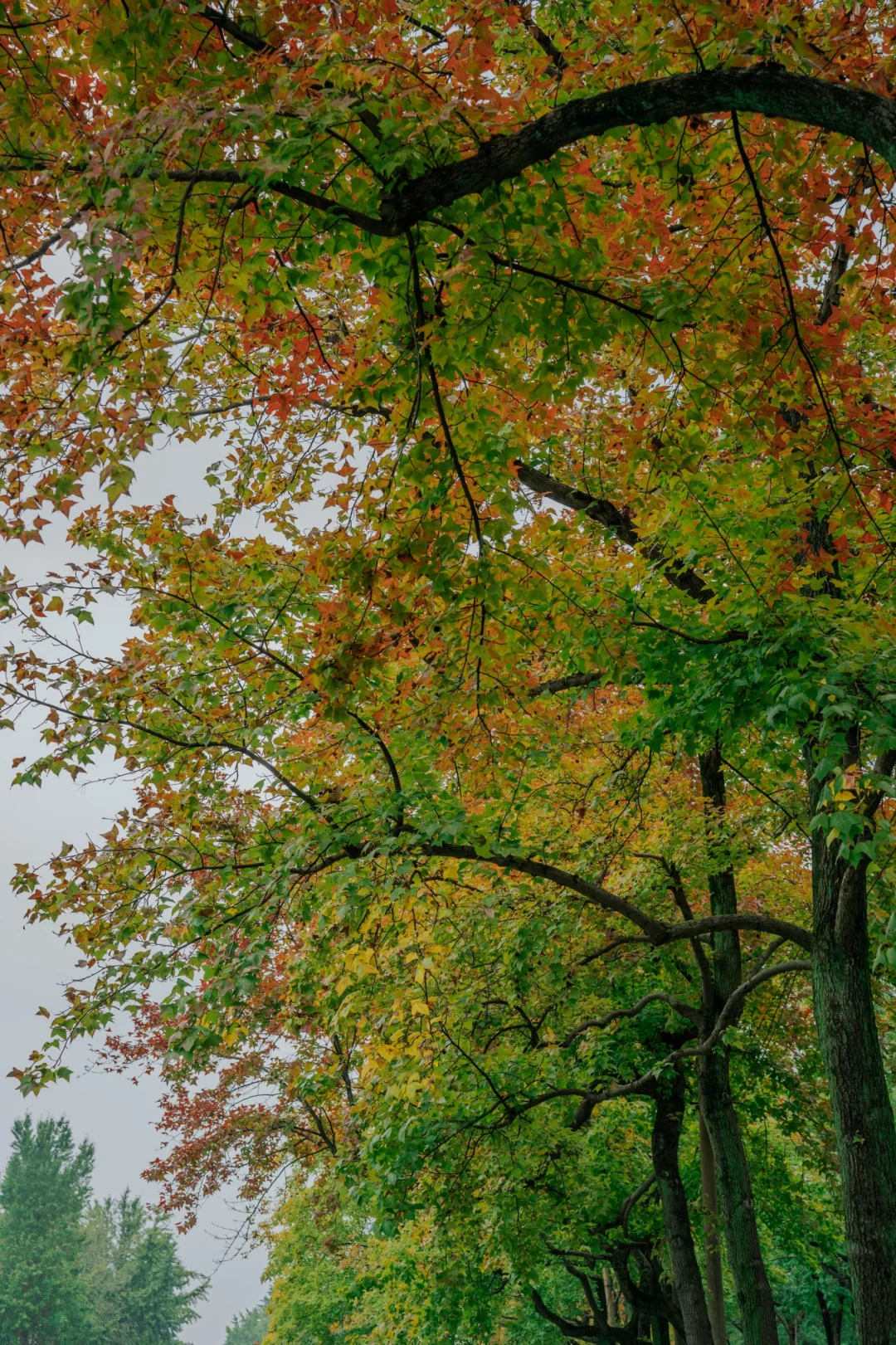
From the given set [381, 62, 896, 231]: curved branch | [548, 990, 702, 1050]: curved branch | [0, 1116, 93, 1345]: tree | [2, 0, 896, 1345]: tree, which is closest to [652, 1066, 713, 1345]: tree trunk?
[548, 990, 702, 1050]: curved branch

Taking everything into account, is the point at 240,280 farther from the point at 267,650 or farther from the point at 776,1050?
the point at 776,1050

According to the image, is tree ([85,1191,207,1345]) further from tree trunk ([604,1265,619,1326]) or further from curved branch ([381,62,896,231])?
curved branch ([381,62,896,231])

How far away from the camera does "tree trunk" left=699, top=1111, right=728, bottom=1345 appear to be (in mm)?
11227

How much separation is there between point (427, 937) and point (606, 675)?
1924 millimetres

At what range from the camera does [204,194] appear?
3.47 meters

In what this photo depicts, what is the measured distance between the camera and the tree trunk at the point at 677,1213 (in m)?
11.1

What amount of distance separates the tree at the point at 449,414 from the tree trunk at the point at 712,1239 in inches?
215

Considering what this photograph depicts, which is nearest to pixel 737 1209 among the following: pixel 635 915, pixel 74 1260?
pixel 635 915

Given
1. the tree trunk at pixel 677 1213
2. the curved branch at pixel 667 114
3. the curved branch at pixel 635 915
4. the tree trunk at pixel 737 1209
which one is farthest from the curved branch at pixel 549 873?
the tree trunk at pixel 677 1213

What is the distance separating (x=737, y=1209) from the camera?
395 inches

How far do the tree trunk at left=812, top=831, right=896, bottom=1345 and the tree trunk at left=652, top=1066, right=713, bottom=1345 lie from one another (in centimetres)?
479

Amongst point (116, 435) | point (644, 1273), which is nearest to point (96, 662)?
point (116, 435)

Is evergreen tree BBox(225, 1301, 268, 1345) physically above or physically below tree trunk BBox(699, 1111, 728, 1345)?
below

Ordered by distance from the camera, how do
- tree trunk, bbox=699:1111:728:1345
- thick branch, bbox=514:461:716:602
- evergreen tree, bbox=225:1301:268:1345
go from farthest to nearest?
evergreen tree, bbox=225:1301:268:1345 < tree trunk, bbox=699:1111:728:1345 < thick branch, bbox=514:461:716:602
